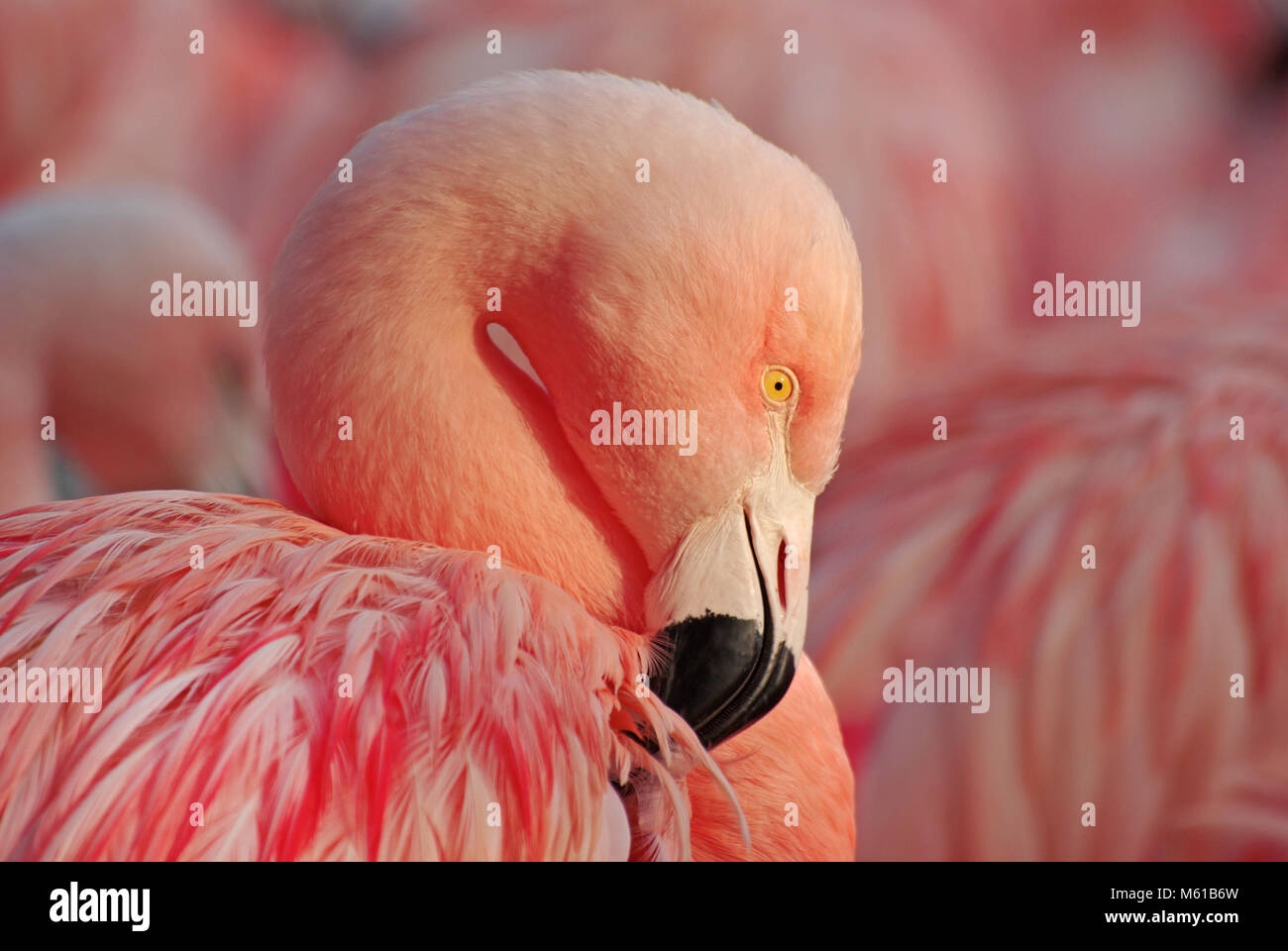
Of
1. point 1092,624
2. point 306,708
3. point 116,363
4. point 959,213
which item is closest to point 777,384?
point 306,708

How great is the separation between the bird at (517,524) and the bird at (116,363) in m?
0.71

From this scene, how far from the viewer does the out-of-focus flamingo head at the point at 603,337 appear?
1.17 meters

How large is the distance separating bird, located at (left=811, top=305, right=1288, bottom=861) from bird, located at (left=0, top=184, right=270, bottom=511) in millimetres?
1016

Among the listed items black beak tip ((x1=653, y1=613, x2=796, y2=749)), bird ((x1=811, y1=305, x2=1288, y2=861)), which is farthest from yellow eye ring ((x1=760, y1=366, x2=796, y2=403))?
bird ((x1=811, y1=305, x2=1288, y2=861))

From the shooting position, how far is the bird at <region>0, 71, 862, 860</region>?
1.01m

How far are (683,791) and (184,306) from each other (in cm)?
127

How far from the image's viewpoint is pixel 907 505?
75.6 inches

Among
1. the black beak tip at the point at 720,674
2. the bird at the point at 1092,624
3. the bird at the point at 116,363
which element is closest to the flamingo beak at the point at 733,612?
the black beak tip at the point at 720,674

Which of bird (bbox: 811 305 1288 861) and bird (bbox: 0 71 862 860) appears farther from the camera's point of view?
bird (bbox: 811 305 1288 861)

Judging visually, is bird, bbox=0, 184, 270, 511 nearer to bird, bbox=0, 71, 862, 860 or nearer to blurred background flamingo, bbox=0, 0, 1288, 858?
blurred background flamingo, bbox=0, 0, 1288, 858
